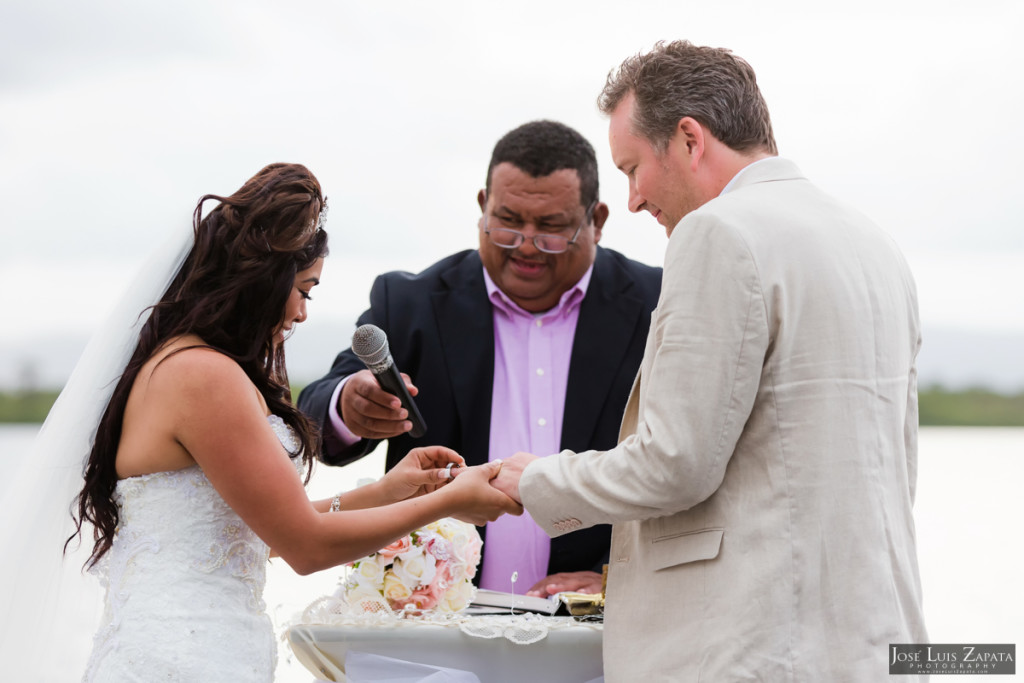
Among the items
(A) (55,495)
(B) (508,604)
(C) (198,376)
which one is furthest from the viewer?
(B) (508,604)

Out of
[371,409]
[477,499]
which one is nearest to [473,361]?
[371,409]

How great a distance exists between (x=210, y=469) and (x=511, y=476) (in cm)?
72

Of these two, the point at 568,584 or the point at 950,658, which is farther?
the point at 568,584

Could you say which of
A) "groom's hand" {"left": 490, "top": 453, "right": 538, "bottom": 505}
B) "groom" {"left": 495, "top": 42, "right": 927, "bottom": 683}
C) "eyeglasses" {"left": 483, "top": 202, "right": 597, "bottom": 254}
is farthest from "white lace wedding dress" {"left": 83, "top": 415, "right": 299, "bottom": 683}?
"eyeglasses" {"left": 483, "top": 202, "right": 597, "bottom": 254}

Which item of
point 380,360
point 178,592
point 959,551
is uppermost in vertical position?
point 380,360

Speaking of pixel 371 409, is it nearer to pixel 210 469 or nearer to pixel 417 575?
pixel 417 575

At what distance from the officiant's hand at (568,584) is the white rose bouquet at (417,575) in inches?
15.8

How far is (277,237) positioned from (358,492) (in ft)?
2.70

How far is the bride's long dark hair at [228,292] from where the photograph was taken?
2146mm

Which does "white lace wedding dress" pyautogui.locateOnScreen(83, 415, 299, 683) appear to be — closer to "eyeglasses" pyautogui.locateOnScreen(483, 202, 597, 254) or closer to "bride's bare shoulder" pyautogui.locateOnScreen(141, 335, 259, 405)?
"bride's bare shoulder" pyautogui.locateOnScreen(141, 335, 259, 405)

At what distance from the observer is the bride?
6.67 ft

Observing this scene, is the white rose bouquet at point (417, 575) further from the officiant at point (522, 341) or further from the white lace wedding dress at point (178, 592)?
the officiant at point (522, 341)

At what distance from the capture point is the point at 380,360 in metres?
2.47

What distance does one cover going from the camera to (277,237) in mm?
2195
